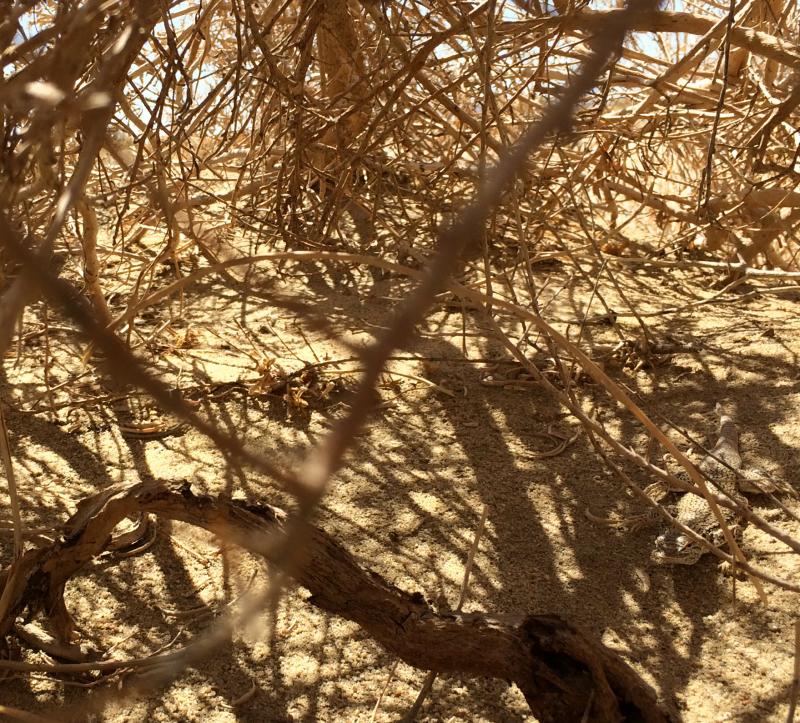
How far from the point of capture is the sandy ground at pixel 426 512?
181 centimetres

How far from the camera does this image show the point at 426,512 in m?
2.36

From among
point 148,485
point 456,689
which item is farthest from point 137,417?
point 456,689

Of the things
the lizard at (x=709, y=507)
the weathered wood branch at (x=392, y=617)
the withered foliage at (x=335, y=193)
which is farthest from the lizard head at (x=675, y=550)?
the weathered wood branch at (x=392, y=617)

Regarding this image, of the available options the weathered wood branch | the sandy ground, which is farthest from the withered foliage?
the sandy ground

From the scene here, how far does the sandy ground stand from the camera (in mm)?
1806

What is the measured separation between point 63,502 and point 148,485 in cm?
74

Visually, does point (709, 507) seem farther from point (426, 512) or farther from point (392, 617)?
point (392, 617)

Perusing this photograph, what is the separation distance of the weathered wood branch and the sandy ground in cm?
15

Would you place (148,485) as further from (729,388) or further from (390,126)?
(729,388)

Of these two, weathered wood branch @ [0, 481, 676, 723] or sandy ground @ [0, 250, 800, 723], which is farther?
sandy ground @ [0, 250, 800, 723]

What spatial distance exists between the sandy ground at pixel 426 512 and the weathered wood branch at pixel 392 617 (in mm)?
153

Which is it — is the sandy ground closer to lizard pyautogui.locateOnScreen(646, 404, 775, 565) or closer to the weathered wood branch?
lizard pyautogui.locateOnScreen(646, 404, 775, 565)

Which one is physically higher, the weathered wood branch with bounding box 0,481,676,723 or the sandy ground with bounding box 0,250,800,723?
the sandy ground with bounding box 0,250,800,723

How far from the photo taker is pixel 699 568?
7.11 feet
